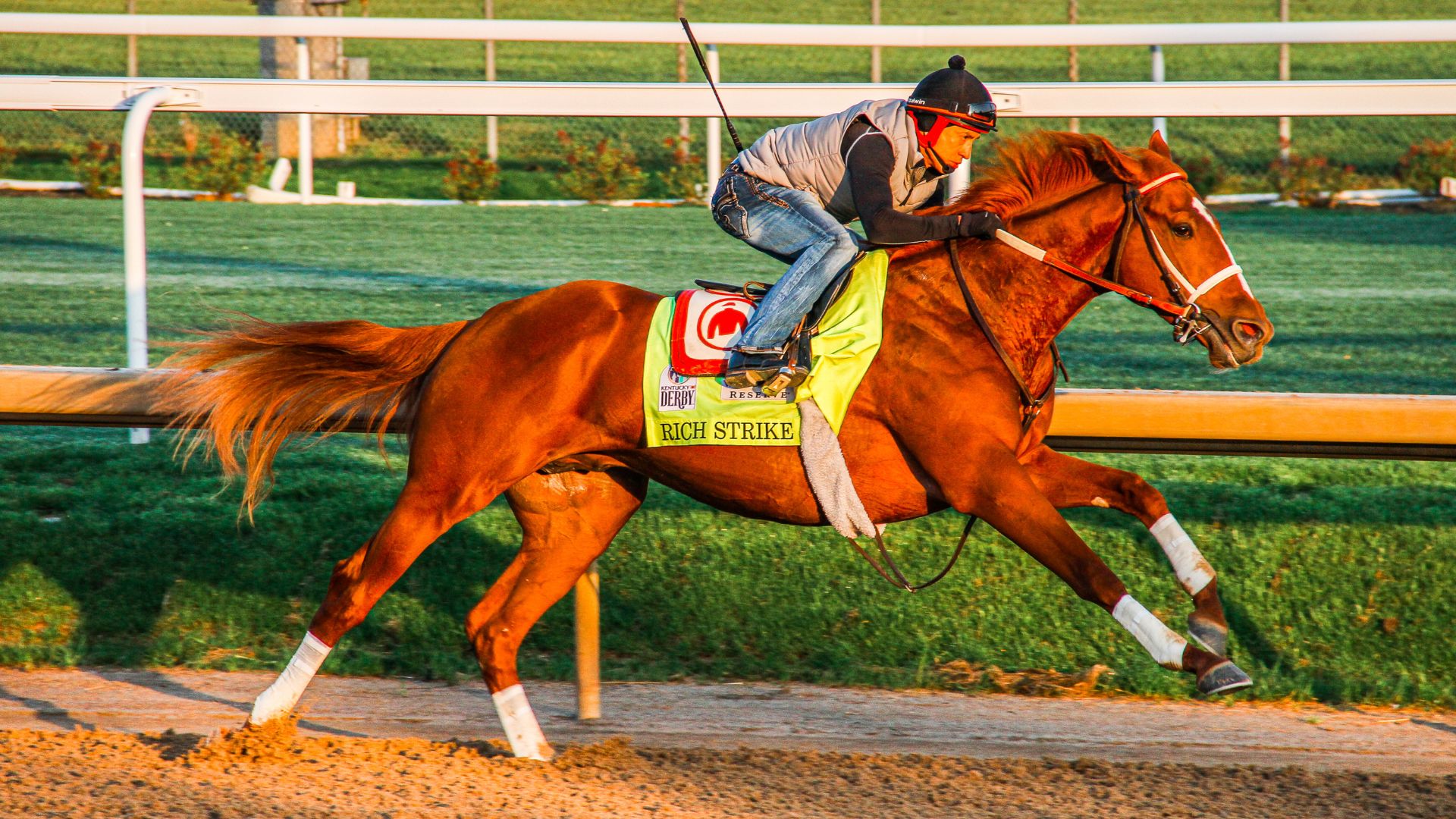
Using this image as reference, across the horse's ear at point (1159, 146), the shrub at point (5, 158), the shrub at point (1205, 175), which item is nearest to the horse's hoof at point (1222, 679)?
the horse's ear at point (1159, 146)

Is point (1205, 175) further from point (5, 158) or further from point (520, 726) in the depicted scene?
point (5, 158)

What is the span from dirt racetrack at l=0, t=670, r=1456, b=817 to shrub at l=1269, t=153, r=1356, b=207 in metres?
8.55

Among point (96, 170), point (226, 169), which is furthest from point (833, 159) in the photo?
point (96, 170)

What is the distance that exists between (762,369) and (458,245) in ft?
23.5

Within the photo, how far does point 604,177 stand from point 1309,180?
595cm

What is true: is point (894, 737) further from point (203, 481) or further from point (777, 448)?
point (203, 481)

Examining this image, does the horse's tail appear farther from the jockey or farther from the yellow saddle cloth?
the jockey

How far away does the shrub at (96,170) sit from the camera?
12.2m

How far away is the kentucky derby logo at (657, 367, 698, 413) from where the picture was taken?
3.96 m

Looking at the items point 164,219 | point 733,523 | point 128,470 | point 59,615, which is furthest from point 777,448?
point 164,219

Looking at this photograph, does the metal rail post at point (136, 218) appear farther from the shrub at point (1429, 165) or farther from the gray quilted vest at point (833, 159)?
the shrub at point (1429, 165)

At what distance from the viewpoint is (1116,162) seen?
12.6 feet

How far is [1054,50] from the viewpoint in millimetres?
21688

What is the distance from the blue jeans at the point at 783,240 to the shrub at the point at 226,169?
355 inches
